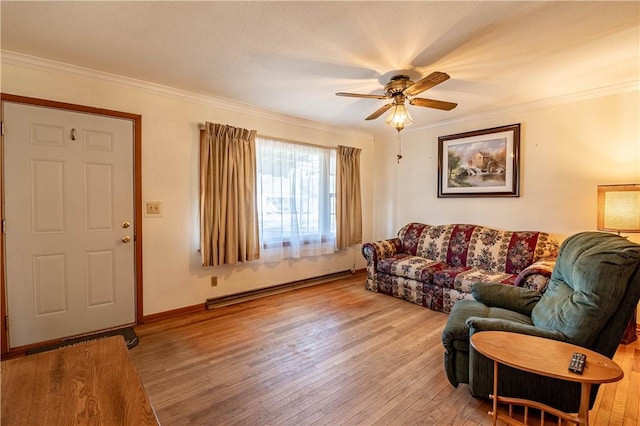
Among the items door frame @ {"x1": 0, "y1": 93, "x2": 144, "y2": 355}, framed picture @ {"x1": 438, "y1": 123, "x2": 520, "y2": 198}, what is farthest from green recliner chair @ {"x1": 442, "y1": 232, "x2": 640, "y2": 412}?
door frame @ {"x1": 0, "y1": 93, "x2": 144, "y2": 355}

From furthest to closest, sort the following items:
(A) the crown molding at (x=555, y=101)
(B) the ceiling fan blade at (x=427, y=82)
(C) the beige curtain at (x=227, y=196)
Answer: (C) the beige curtain at (x=227, y=196) → (A) the crown molding at (x=555, y=101) → (B) the ceiling fan blade at (x=427, y=82)

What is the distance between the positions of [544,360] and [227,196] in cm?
315

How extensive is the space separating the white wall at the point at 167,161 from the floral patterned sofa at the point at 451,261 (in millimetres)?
1832

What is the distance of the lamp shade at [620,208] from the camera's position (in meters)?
2.58

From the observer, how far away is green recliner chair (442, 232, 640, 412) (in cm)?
154

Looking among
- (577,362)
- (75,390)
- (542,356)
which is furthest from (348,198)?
(75,390)

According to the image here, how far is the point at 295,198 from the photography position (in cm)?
422

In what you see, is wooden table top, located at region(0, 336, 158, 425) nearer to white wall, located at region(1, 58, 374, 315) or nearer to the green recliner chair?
the green recliner chair

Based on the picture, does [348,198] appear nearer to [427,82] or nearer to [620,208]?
[427,82]

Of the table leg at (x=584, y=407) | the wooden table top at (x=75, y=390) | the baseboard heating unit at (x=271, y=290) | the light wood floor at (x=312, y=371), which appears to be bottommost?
the light wood floor at (x=312, y=371)

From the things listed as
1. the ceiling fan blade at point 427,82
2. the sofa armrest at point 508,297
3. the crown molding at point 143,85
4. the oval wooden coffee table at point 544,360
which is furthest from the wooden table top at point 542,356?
the crown molding at point 143,85

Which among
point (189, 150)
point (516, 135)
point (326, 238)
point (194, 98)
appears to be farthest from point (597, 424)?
point (194, 98)

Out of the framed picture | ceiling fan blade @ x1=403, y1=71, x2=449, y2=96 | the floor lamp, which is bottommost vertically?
the floor lamp

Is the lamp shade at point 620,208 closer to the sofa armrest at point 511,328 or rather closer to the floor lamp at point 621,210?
the floor lamp at point 621,210
